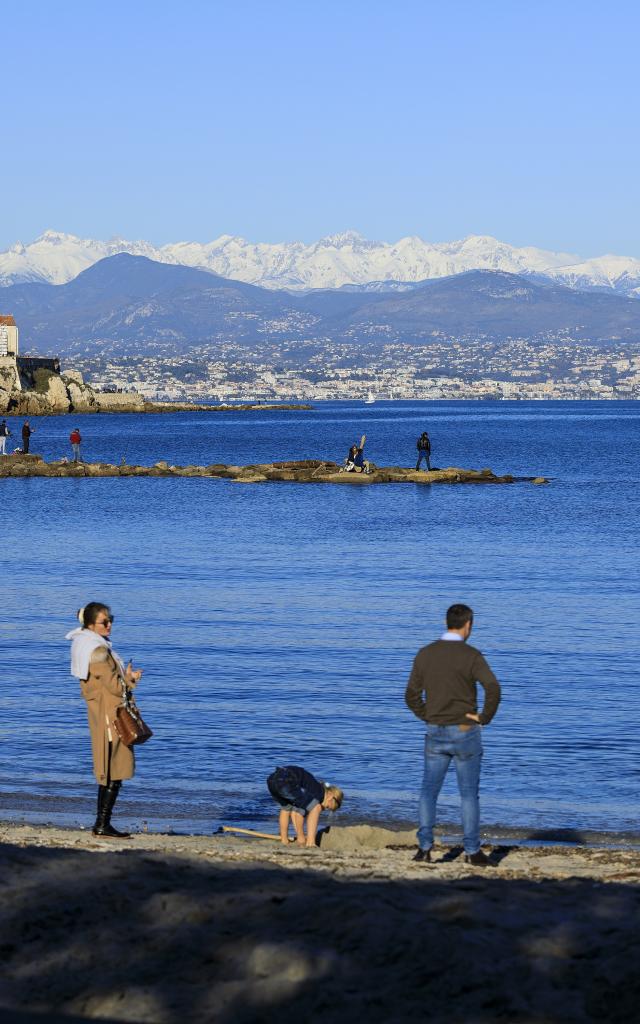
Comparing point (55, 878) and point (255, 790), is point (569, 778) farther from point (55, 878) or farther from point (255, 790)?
point (55, 878)

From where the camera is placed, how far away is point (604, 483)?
256ft

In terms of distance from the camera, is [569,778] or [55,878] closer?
[55,878]

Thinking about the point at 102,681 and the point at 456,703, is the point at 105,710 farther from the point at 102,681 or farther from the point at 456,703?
the point at 456,703

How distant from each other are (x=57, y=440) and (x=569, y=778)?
119 meters

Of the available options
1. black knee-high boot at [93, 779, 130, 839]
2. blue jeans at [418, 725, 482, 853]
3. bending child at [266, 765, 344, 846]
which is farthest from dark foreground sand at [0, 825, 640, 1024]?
bending child at [266, 765, 344, 846]

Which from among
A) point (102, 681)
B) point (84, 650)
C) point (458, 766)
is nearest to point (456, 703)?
point (458, 766)

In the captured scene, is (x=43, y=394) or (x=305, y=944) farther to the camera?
(x=43, y=394)

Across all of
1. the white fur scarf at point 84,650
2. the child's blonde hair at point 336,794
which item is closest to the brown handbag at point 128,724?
the white fur scarf at point 84,650

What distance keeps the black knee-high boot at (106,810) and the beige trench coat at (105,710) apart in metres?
0.22

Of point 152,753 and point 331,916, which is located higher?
point 331,916

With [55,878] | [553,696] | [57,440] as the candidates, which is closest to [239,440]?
[57,440]

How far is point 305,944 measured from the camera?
7.67 meters

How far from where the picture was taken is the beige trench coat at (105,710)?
11461mm

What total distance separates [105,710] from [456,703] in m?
2.71
